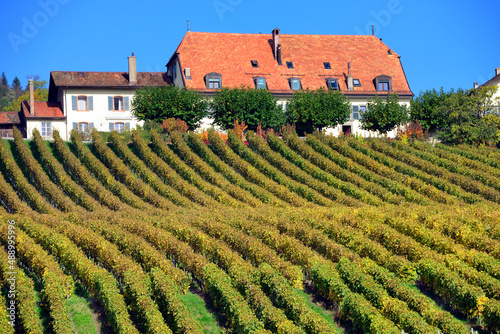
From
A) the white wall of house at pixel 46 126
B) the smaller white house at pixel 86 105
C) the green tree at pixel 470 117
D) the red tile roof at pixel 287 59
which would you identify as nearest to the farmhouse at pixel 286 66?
the red tile roof at pixel 287 59

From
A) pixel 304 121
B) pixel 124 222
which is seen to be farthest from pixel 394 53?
pixel 124 222

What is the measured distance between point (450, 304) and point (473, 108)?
3220 centimetres

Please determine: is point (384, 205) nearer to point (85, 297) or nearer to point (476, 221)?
point (476, 221)

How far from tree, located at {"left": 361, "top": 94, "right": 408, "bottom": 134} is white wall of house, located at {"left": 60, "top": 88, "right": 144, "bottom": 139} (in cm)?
2167

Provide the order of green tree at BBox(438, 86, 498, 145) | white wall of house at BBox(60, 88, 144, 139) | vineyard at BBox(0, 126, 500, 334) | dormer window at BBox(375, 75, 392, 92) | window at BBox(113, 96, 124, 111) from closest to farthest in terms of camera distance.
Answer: vineyard at BBox(0, 126, 500, 334) < green tree at BBox(438, 86, 498, 145) < white wall of house at BBox(60, 88, 144, 139) < window at BBox(113, 96, 124, 111) < dormer window at BBox(375, 75, 392, 92)

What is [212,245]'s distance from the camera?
2519cm

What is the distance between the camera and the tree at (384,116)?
5197 cm

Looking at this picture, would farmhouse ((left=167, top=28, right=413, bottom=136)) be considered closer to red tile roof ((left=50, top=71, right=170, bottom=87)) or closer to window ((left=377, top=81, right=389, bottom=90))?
window ((left=377, top=81, right=389, bottom=90))

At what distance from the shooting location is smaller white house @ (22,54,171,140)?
2151 inches

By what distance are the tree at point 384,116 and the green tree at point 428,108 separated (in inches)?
62.7

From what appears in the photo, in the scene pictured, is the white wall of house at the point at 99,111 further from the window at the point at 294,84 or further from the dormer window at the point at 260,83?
the window at the point at 294,84

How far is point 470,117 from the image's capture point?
4925 centimetres

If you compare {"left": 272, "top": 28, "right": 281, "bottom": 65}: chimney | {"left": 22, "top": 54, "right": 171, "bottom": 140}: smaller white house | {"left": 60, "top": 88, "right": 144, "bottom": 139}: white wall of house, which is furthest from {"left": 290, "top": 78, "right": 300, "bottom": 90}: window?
{"left": 60, "top": 88, "right": 144, "bottom": 139}: white wall of house

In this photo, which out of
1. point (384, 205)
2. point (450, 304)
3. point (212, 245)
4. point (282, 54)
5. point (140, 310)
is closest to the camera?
point (140, 310)
